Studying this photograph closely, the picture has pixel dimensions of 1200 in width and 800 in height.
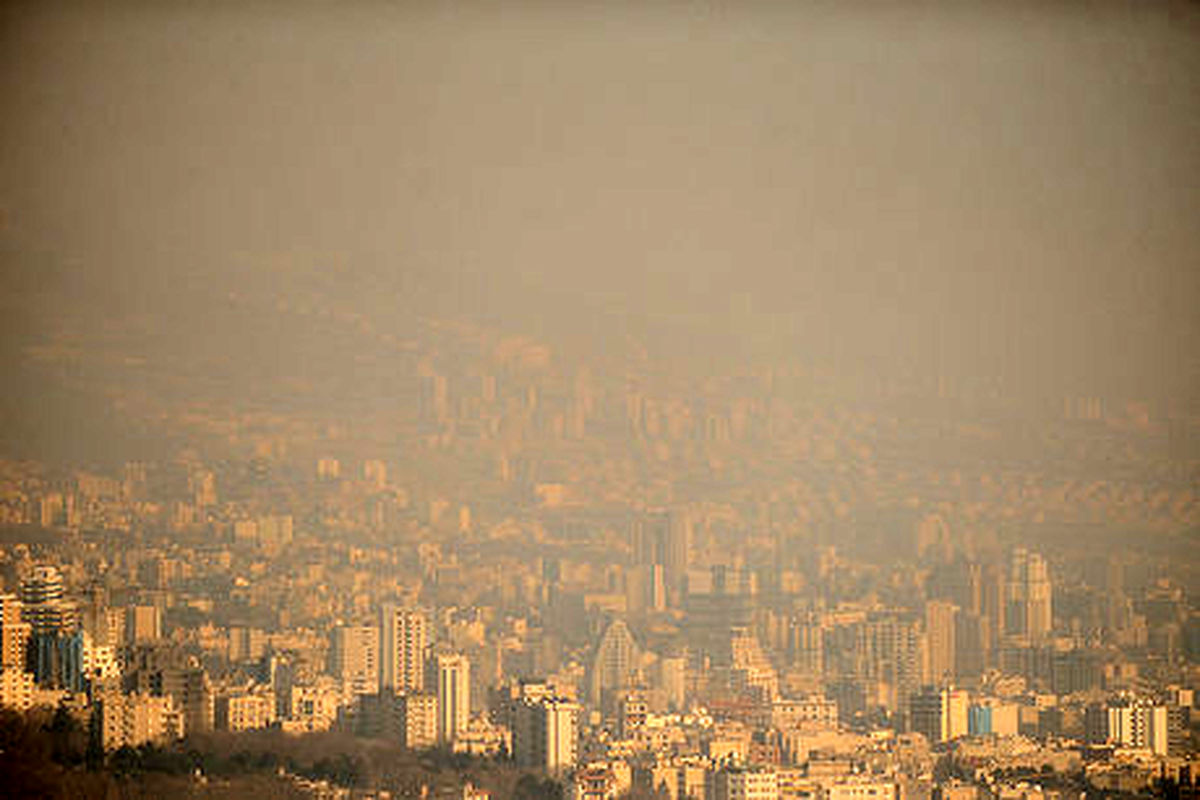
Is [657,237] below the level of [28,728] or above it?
above

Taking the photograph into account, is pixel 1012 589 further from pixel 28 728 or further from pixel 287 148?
pixel 28 728

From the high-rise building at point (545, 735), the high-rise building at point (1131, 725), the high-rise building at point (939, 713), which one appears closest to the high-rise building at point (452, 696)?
the high-rise building at point (545, 735)

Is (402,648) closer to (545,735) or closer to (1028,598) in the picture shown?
(545,735)

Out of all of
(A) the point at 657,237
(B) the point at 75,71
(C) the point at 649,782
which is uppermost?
(B) the point at 75,71

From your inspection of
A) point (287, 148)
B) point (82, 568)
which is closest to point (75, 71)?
point (287, 148)

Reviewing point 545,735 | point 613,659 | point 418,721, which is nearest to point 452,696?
point 418,721

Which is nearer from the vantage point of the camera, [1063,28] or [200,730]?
[200,730]
